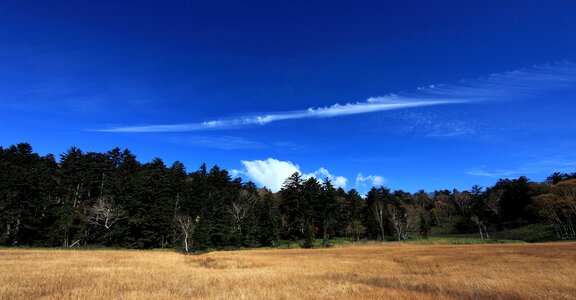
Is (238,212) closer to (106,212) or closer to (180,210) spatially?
(180,210)

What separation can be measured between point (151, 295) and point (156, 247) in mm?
55496

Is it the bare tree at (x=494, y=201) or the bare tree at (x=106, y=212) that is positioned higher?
the bare tree at (x=494, y=201)

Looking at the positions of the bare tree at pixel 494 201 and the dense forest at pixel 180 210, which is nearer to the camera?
the dense forest at pixel 180 210

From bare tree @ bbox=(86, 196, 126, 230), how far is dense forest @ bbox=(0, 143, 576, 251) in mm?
260

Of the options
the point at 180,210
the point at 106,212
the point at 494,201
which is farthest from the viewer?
the point at 494,201

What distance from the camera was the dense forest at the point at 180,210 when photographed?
56.6 metres

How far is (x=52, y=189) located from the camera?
62.1 m

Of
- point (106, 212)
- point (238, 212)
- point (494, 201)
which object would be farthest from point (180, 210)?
point (494, 201)

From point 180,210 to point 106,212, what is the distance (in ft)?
50.5

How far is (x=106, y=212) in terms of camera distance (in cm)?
5944

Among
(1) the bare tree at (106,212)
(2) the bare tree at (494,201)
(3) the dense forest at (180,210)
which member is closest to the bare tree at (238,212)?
(3) the dense forest at (180,210)

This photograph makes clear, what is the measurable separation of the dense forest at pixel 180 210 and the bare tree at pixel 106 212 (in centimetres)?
26

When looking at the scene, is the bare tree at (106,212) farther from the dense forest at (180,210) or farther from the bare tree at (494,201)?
the bare tree at (494,201)

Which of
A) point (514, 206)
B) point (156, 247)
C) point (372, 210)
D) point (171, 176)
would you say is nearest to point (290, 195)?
point (372, 210)
